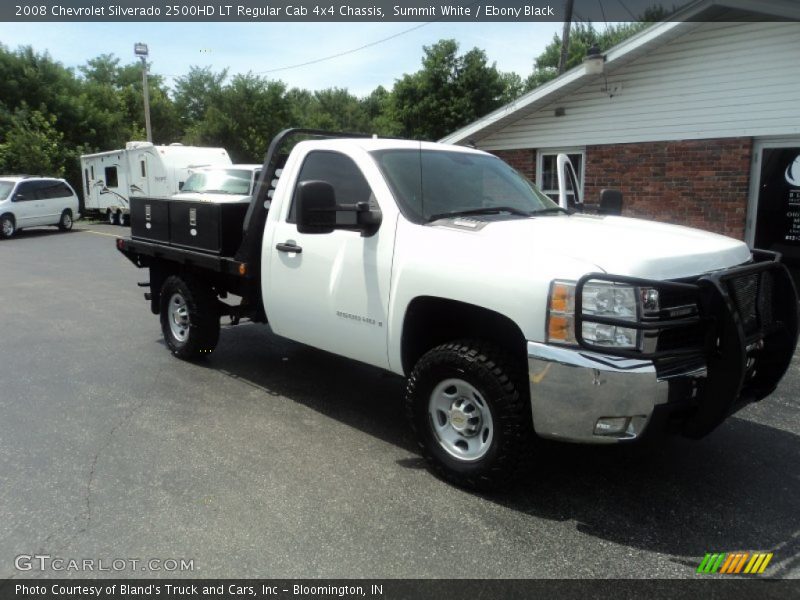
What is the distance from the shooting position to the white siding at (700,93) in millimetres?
8898

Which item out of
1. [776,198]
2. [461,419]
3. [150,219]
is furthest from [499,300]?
[776,198]

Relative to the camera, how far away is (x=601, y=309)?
9.96ft

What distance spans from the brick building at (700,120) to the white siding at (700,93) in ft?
0.05

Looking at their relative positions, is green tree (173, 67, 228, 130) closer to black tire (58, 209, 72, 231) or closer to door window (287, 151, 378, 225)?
black tire (58, 209, 72, 231)

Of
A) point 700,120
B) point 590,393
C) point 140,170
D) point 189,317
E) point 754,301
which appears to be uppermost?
point 700,120

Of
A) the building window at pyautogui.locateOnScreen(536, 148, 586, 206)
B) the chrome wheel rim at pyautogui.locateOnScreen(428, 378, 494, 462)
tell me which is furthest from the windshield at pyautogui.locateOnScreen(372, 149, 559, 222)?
the building window at pyautogui.locateOnScreen(536, 148, 586, 206)

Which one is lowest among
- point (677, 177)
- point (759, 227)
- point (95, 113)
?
point (759, 227)

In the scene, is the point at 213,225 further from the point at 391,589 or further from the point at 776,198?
the point at 776,198

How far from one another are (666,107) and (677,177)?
113cm

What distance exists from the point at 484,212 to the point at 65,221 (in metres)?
21.4

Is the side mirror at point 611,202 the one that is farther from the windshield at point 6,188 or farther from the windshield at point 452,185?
the windshield at point 6,188

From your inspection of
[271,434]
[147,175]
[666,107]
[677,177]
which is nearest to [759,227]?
[677,177]

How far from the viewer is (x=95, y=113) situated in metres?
33.2

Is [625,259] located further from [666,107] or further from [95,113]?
→ [95,113]
